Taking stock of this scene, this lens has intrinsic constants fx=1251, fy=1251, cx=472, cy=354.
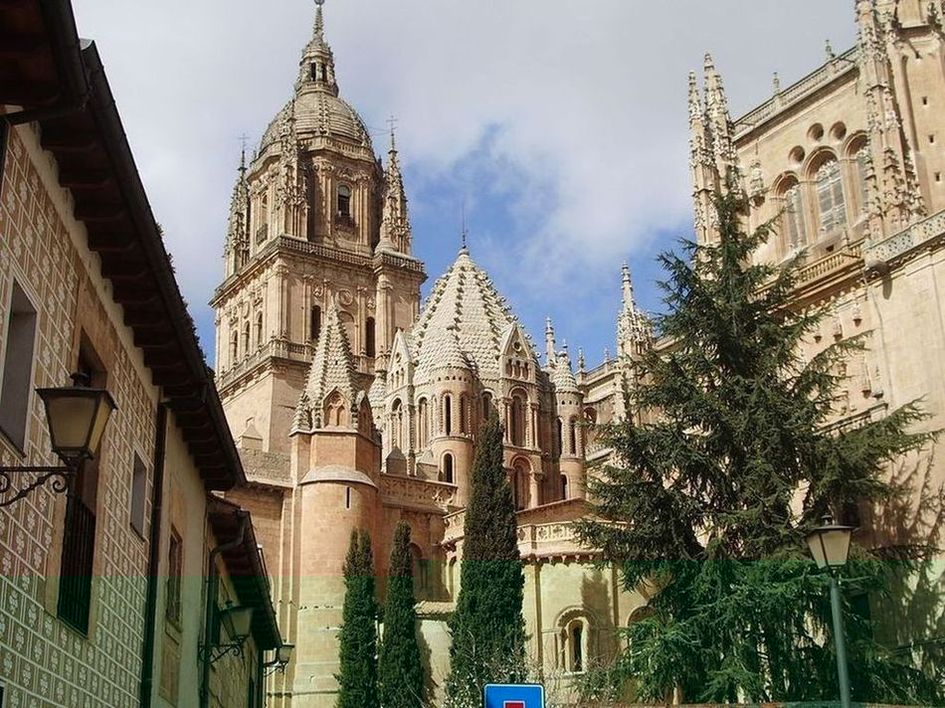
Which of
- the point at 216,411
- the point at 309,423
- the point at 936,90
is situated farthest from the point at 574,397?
the point at 216,411

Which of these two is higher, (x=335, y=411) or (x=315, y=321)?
(x=315, y=321)

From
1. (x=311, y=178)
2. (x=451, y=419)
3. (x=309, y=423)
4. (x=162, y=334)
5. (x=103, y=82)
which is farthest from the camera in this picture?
(x=311, y=178)

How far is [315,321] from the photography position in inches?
2482

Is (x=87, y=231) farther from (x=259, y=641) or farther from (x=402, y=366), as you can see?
(x=402, y=366)

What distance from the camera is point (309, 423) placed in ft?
150

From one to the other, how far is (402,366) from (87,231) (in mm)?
44724

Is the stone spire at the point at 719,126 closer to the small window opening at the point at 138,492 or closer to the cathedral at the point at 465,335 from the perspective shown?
the cathedral at the point at 465,335

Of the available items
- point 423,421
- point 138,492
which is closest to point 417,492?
point 423,421

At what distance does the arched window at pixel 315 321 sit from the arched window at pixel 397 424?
9271 millimetres

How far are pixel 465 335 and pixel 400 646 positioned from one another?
20.9 metres

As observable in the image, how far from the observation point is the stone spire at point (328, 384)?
45781mm

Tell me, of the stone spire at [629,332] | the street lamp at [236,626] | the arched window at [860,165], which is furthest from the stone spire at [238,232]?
the street lamp at [236,626]

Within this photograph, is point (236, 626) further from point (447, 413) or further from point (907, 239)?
point (447, 413)

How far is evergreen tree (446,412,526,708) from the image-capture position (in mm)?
34250
